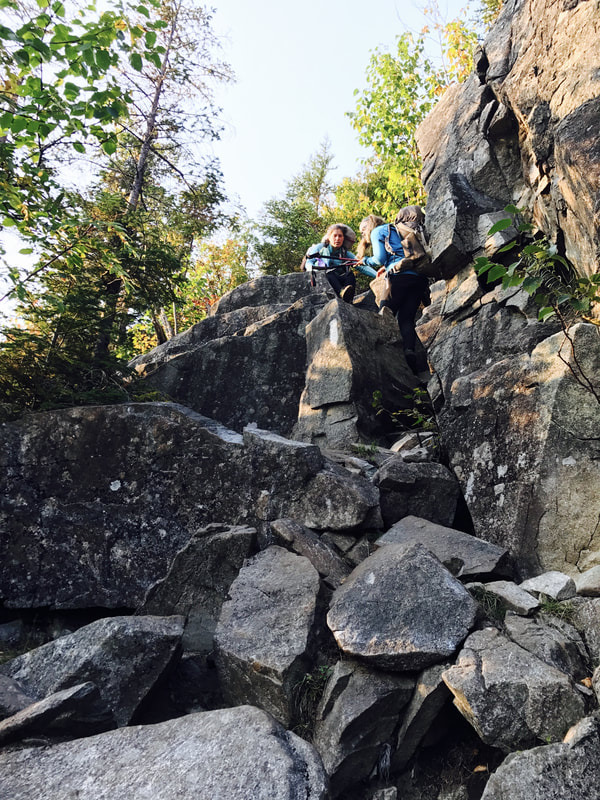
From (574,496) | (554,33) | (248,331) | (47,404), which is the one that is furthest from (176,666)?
(554,33)

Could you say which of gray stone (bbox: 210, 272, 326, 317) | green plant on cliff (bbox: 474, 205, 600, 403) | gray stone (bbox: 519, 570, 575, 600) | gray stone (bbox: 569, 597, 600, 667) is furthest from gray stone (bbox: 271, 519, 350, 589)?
gray stone (bbox: 210, 272, 326, 317)

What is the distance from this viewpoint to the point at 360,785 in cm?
394

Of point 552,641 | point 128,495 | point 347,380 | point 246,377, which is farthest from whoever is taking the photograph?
point 246,377

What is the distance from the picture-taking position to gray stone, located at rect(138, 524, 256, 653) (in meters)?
5.22

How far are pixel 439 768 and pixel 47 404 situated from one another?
18.7 feet

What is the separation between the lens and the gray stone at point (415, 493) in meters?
6.47

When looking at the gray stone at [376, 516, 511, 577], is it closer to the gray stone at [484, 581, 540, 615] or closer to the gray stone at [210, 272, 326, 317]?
the gray stone at [484, 581, 540, 615]

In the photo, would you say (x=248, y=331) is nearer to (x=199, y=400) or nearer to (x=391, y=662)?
(x=199, y=400)

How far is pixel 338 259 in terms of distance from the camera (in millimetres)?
11445

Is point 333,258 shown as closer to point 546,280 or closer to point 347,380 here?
point 347,380

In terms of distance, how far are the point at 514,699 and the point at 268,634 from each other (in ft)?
6.13

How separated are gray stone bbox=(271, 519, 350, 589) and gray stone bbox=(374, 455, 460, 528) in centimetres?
112

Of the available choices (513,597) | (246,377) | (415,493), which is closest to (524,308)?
(415,493)

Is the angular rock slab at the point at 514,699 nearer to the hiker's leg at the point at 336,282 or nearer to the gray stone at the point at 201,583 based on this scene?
the gray stone at the point at 201,583
